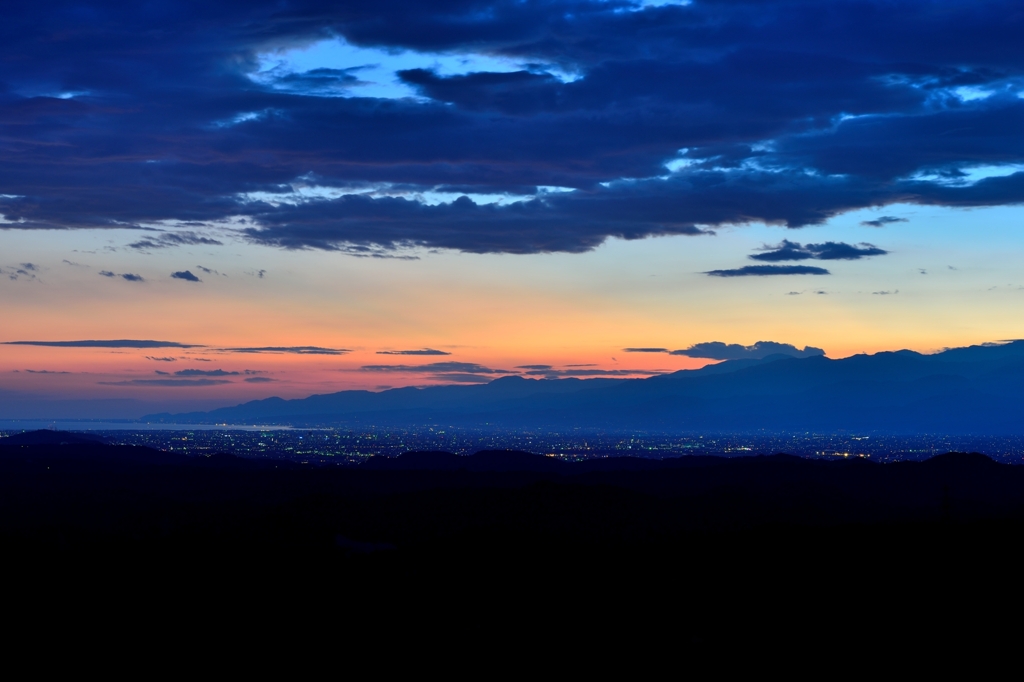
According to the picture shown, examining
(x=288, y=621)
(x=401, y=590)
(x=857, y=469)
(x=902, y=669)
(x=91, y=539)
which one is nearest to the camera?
(x=902, y=669)

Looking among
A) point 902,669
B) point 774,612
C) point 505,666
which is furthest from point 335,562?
point 902,669

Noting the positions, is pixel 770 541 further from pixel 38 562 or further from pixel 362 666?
pixel 38 562

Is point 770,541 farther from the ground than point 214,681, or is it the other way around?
point 770,541

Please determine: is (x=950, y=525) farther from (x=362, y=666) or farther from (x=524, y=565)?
(x=362, y=666)

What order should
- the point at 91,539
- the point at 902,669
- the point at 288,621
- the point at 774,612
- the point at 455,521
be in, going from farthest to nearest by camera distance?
1. the point at 455,521
2. the point at 91,539
3. the point at 288,621
4. the point at 774,612
5. the point at 902,669

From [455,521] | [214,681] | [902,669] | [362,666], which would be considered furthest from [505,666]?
[455,521]

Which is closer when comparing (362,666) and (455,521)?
(362,666)
